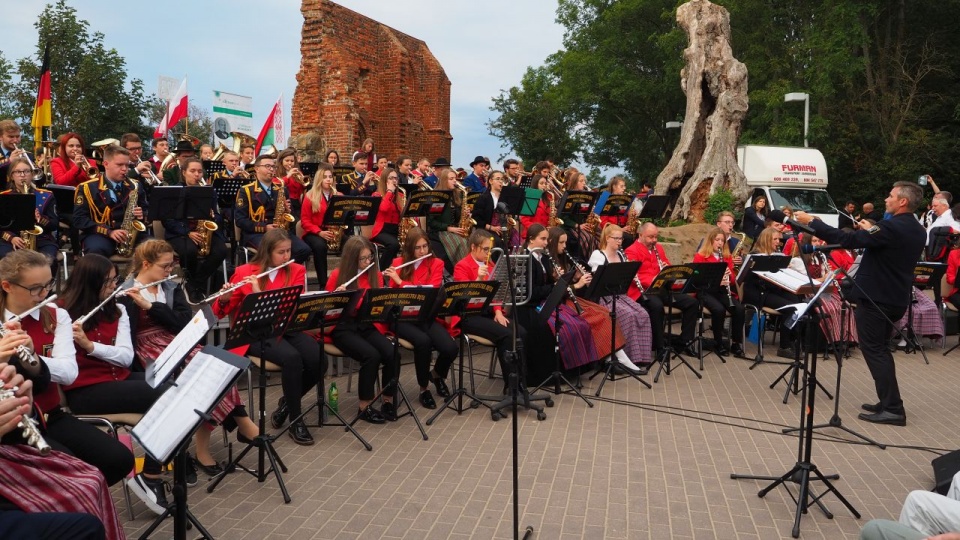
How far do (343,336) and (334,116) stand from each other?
17.6 m

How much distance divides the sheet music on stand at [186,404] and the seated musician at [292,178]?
7.29m

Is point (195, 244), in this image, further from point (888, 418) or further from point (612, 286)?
point (888, 418)

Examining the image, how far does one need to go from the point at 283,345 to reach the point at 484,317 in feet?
7.96

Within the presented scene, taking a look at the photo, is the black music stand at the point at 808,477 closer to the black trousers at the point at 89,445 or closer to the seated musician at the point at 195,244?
the black trousers at the point at 89,445

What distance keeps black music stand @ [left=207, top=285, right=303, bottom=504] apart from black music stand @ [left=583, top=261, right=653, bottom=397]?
12.1 feet

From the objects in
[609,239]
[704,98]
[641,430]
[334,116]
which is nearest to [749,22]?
[704,98]

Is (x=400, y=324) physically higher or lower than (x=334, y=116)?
lower

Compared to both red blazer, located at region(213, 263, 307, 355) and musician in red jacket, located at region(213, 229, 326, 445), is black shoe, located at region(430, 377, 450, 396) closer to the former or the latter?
musician in red jacket, located at region(213, 229, 326, 445)

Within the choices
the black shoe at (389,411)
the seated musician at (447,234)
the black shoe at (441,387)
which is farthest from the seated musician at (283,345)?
the seated musician at (447,234)

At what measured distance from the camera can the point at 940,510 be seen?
12.4ft

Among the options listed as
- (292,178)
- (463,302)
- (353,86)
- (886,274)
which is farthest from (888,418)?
(353,86)

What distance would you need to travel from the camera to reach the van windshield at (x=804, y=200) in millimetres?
19750

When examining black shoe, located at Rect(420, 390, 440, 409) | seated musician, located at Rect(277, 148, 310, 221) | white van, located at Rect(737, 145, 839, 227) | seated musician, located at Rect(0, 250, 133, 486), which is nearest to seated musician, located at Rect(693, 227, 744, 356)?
black shoe, located at Rect(420, 390, 440, 409)

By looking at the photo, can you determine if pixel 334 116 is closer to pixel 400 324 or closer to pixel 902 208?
pixel 400 324
